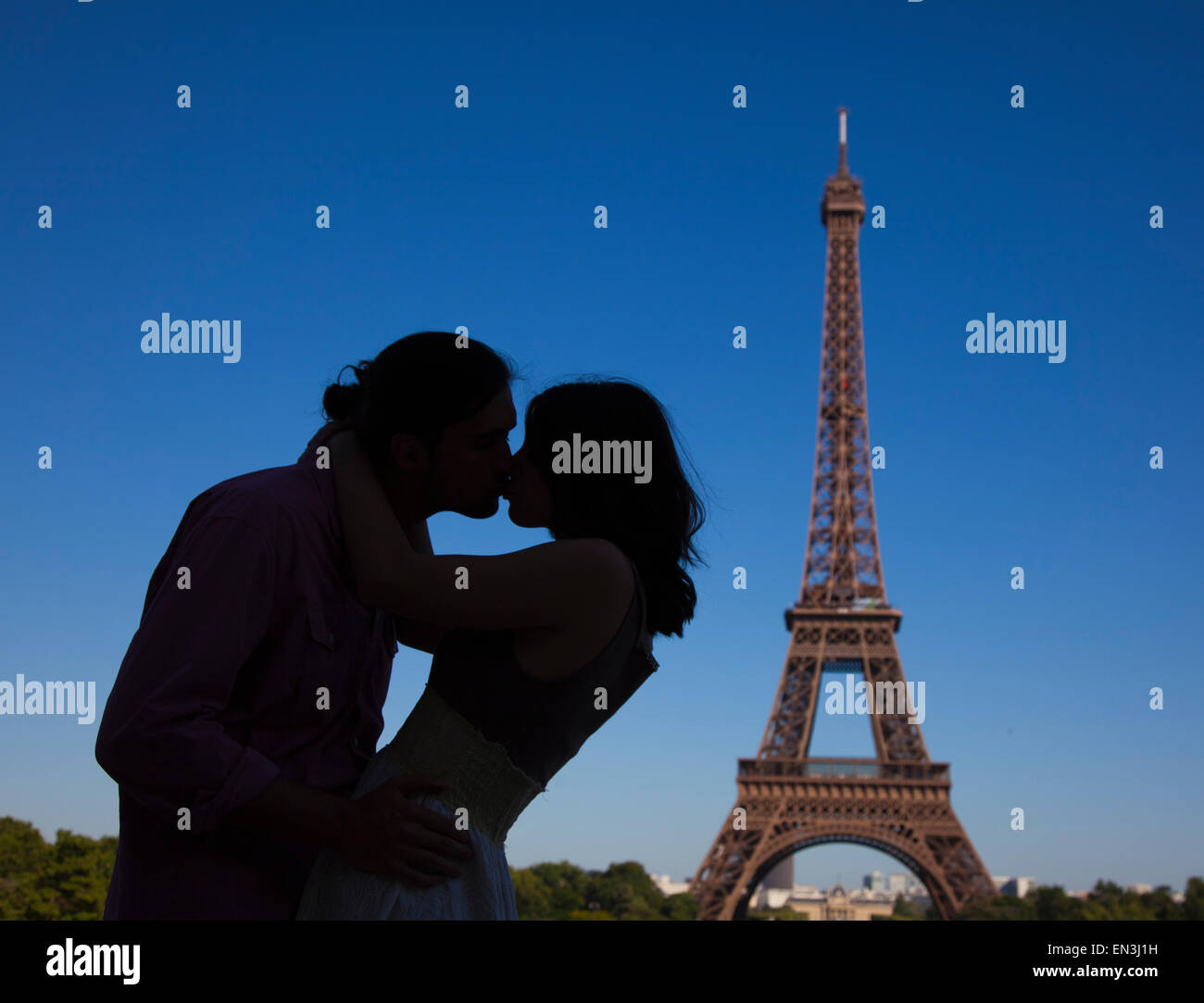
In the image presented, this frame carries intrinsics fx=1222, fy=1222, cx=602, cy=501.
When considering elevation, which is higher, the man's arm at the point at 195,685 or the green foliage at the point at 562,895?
the man's arm at the point at 195,685

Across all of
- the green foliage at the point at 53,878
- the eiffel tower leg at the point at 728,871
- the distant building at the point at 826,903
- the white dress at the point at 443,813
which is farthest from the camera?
the distant building at the point at 826,903

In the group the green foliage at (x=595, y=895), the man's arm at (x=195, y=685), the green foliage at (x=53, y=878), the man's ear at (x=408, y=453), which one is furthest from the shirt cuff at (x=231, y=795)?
the green foliage at (x=595, y=895)

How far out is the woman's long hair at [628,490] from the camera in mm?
3473

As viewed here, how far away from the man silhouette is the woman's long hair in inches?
6.5

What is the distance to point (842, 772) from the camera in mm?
44688

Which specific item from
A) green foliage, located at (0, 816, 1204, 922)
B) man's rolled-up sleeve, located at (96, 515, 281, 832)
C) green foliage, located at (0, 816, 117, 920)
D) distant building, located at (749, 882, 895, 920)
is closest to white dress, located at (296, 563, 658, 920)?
man's rolled-up sleeve, located at (96, 515, 281, 832)

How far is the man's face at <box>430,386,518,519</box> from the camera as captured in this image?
11.5 feet

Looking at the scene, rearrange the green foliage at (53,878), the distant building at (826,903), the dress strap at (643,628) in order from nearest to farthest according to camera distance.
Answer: the dress strap at (643,628) < the green foliage at (53,878) < the distant building at (826,903)

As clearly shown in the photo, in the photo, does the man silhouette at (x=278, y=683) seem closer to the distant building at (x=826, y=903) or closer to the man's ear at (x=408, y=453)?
the man's ear at (x=408, y=453)

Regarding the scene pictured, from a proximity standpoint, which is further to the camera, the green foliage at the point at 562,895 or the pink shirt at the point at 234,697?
the green foliage at the point at 562,895

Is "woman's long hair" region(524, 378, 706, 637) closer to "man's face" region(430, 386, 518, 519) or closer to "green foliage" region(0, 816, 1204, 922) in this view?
"man's face" region(430, 386, 518, 519)

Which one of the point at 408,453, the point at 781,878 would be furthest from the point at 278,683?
the point at 781,878

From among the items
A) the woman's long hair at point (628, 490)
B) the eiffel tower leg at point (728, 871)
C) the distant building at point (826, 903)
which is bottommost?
the distant building at point (826, 903)
